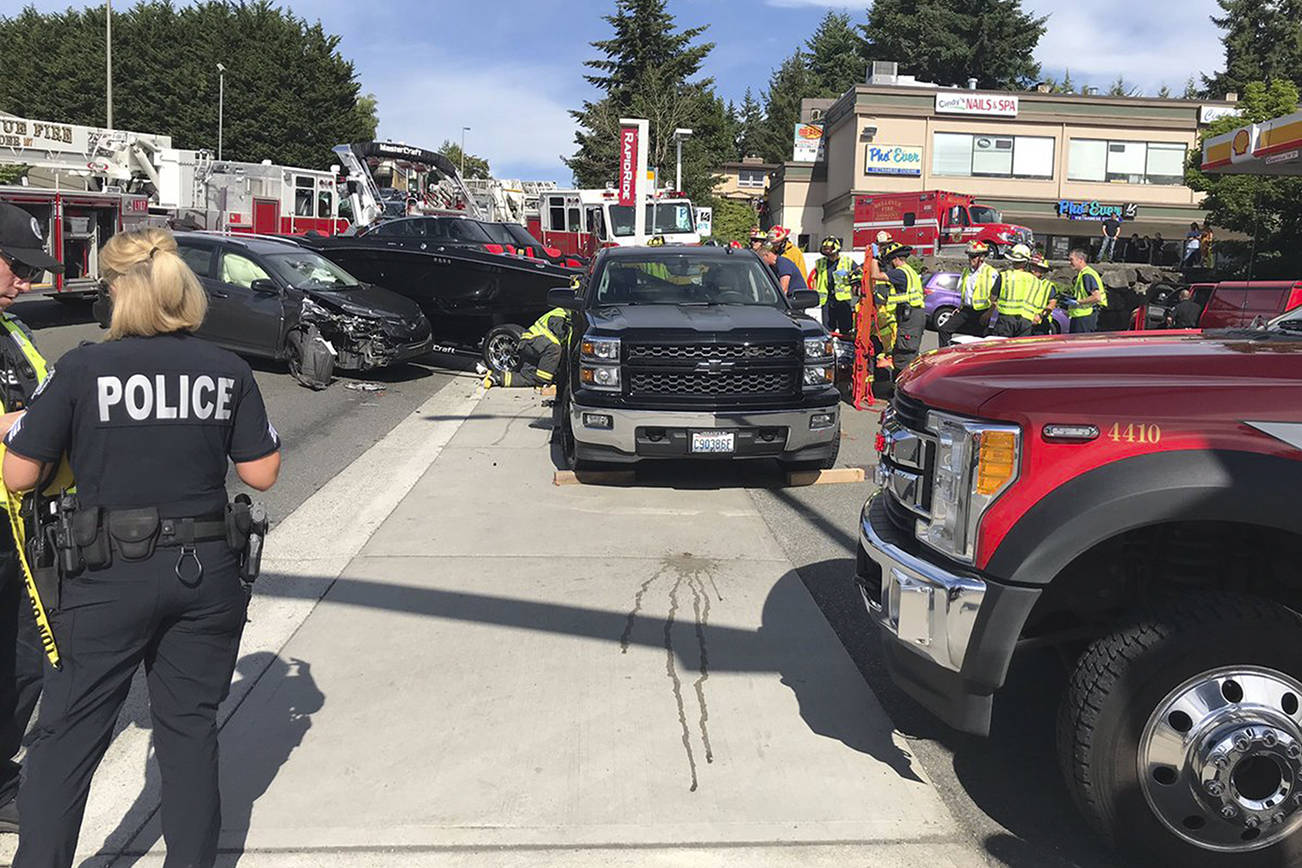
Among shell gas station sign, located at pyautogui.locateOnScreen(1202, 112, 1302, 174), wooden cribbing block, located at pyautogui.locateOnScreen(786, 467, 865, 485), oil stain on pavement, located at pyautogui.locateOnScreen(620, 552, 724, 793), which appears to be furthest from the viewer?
shell gas station sign, located at pyautogui.locateOnScreen(1202, 112, 1302, 174)

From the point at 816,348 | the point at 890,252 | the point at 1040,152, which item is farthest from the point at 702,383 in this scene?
the point at 1040,152

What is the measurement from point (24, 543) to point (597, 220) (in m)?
26.2

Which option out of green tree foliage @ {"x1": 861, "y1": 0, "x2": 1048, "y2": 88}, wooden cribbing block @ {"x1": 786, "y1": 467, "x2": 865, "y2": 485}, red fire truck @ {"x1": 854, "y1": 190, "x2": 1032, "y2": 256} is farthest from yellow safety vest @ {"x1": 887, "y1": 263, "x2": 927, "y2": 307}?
green tree foliage @ {"x1": 861, "y1": 0, "x2": 1048, "y2": 88}

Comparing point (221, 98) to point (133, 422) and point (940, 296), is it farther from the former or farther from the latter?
point (133, 422)

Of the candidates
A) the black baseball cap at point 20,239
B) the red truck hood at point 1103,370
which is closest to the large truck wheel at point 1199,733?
the red truck hood at point 1103,370

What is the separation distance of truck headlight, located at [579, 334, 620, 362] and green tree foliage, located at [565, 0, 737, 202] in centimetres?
4260

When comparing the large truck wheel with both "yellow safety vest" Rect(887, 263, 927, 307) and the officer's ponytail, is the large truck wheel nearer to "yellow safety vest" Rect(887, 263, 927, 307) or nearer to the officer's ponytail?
the officer's ponytail

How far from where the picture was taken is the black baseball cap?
3.13 m

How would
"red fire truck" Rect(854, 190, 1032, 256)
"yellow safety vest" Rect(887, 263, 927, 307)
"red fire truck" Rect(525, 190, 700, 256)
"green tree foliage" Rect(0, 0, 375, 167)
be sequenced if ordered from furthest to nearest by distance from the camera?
"green tree foliage" Rect(0, 0, 375, 167), "red fire truck" Rect(525, 190, 700, 256), "red fire truck" Rect(854, 190, 1032, 256), "yellow safety vest" Rect(887, 263, 927, 307)

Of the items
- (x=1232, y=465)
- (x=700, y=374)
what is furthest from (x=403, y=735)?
(x=700, y=374)

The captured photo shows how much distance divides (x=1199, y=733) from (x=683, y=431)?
496 cm

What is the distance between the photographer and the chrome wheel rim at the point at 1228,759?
2990 millimetres

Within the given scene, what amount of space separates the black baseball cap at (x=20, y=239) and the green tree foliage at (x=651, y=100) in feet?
155

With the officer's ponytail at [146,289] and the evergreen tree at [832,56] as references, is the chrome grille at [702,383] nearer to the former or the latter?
the officer's ponytail at [146,289]
